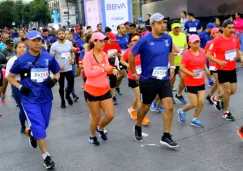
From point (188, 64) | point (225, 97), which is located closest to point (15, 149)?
point (188, 64)

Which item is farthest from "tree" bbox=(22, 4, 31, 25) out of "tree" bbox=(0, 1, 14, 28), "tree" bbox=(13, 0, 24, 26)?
"tree" bbox=(0, 1, 14, 28)

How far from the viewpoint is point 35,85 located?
489 centimetres

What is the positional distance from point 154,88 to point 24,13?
8118 centimetres

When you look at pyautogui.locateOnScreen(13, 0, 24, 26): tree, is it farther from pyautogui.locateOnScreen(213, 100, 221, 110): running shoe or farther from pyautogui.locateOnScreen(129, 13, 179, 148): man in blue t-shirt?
pyautogui.locateOnScreen(129, 13, 179, 148): man in blue t-shirt

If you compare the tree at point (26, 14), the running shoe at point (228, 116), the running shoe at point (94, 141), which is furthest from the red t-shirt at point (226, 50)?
the tree at point (26, 14)

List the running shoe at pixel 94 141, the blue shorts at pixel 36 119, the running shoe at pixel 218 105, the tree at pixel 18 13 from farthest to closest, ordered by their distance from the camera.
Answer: the tree at pixel 18 13 → the running shoe at pixel 218 105 → the running shoe at pixel 94 141 → the blue shorts at pixel 36 119

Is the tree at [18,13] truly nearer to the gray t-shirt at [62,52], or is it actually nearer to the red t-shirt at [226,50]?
the gray t-shirt at [62,52]

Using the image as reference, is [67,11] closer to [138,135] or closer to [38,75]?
[138,135]

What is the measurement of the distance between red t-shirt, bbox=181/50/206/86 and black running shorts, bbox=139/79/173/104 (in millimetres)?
1073

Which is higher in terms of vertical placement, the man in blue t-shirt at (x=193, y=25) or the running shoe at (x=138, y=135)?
the man in blue t-shirt at (x=193, y=25)

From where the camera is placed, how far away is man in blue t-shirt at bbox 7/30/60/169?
15.7 ft

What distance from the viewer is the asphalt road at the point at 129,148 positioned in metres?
4.80

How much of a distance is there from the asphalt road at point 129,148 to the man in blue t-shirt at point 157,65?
44 cm

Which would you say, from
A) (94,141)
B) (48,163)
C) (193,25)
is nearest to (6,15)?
(193,25)
